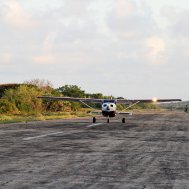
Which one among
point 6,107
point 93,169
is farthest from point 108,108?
point 93,169

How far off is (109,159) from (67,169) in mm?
2213

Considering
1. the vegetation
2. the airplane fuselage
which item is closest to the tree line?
the vegetation

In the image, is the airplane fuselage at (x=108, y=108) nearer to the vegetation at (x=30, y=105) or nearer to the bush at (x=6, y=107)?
the vegetation at (x=30, y=105)

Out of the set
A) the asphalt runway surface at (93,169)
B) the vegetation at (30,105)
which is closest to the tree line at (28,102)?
the vegetation at (30,105)

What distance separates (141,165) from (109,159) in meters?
1.36

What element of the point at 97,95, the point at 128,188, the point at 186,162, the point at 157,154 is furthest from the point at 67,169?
the point at 97,95

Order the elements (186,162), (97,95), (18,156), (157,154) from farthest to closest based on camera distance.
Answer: (97,95) < (157,154) < (18,156) < (186,162)

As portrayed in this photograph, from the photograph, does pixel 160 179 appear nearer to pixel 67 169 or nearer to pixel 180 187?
pixel 180 187

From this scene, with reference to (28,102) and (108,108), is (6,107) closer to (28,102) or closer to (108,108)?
(28,102)

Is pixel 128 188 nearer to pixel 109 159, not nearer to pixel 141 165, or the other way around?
pixel 141 165

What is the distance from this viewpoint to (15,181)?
7.61 meters

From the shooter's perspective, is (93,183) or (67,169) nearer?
(93,183)

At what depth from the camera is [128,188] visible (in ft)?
23.2

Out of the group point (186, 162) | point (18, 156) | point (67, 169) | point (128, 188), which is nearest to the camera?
point (128, 188)
